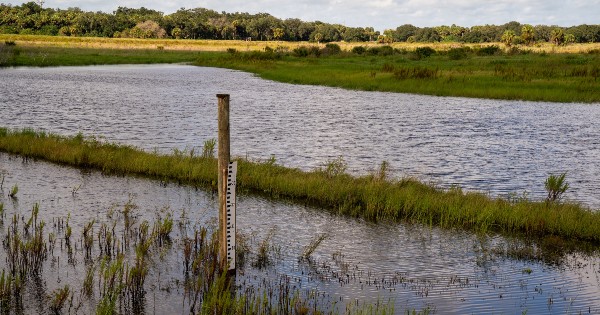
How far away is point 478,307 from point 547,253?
12.6ft

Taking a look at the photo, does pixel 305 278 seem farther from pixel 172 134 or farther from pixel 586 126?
pixel 586 126

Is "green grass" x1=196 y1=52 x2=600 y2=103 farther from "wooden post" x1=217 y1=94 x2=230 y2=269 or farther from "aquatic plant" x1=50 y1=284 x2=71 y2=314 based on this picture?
"aquatic plant" x1=50 y1=284 x2=71 y2=314

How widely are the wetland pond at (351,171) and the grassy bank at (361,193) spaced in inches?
25.8

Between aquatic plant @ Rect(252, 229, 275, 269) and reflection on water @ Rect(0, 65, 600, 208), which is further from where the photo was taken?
reflection on water @ Rect(0, 65, 600, 208)

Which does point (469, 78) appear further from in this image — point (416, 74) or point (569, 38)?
point (569, 38)

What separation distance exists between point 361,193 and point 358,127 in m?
16.4

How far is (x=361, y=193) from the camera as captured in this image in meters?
17.9

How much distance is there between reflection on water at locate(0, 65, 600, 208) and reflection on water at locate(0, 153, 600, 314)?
558 centimetres

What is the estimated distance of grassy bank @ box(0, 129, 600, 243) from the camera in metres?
15.7

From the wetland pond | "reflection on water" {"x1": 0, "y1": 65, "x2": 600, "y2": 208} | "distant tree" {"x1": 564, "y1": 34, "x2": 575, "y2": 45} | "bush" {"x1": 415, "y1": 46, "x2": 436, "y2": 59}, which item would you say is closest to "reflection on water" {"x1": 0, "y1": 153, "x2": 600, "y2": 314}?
the wetland pond

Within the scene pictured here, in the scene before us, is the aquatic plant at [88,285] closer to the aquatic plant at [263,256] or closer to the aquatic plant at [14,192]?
the aquatic plant at [263,256]

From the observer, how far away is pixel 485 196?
17750 mm

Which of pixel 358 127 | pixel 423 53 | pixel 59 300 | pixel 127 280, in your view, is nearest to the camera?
pixel 59 300

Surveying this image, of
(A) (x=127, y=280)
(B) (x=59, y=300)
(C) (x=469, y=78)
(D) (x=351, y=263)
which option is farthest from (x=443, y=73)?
(B) (x=59, y=300)
